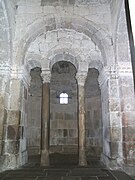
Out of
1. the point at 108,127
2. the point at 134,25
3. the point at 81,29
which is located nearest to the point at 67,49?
the point at 81,29

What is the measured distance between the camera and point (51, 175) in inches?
126

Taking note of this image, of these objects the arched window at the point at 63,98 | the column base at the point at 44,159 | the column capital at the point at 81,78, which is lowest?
the column base at the point at 44,159

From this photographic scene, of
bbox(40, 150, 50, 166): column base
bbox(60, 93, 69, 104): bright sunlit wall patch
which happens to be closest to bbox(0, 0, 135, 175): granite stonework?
bbox(40, 150, 50, 166): column base

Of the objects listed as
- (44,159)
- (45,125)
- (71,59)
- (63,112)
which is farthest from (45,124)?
(63,112)

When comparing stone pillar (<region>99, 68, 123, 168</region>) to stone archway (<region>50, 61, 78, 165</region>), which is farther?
stone archway (<region>50, 61, 78, 165</region>)

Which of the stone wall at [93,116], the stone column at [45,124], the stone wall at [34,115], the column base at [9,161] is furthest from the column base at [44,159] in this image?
the stone wall at [93,116]

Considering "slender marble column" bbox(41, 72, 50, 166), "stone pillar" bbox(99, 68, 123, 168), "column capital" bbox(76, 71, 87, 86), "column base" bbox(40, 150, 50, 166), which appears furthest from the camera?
"column capital" bbox(76, 71, 87, 86)

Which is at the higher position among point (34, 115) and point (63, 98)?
point (63, 98)

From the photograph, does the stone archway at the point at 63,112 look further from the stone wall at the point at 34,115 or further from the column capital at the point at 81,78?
the column capital at the point at 81,78

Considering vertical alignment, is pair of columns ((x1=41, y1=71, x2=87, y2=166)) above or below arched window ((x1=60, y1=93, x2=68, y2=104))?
below

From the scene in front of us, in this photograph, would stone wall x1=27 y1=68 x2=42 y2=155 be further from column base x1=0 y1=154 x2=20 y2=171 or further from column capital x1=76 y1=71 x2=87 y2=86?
column base x1=0 y1=154 x2=20 y2=171

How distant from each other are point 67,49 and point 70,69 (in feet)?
7.23

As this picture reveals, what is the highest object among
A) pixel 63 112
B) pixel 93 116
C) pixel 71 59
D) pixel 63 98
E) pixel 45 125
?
pixel 71 59

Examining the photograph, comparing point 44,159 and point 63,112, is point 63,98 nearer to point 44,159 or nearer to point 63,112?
point 63,112
